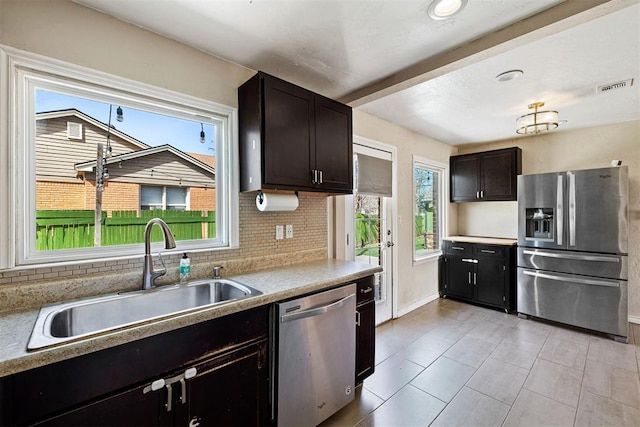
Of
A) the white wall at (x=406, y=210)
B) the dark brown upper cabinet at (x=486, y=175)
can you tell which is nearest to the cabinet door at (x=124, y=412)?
the white wall at (x=406, y=210)

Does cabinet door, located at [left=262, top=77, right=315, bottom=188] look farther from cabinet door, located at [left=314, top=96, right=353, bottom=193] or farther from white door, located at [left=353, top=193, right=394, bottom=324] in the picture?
white door, located at [left=353, top=193, right=394, bottom=324]

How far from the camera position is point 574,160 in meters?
3.72

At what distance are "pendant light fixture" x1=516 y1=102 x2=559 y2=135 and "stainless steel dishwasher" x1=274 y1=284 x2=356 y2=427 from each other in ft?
8.71

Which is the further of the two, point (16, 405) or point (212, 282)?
point (212, 282)

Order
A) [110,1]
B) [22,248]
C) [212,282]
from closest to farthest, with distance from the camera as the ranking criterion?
[22,248] → [110,1] → [212,282]

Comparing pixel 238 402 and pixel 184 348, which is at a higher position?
pixel 184 348

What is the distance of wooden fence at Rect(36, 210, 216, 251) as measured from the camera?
1481 millimetres

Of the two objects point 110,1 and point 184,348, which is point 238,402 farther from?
point 110,1

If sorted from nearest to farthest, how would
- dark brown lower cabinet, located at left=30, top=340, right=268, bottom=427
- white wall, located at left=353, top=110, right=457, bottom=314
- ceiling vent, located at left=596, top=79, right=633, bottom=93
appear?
dark brown lower cabinet, located at left=30, top=340, right=268, bottom=427
ceiling vent, located at left=596, top=79, right=633, bottom=93
white wall, located at left=353, top=110, right=457, bottom=314

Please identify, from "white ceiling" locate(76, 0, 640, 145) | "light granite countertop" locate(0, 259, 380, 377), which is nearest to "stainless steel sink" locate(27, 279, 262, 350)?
"light granite countertop" locate(0, 259, 380, 377)

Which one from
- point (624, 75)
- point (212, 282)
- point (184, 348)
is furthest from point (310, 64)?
point (624, 75)

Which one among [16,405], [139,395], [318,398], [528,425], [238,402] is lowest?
[528,425]

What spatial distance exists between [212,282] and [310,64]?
69.9 inches

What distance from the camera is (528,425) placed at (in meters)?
1.73
